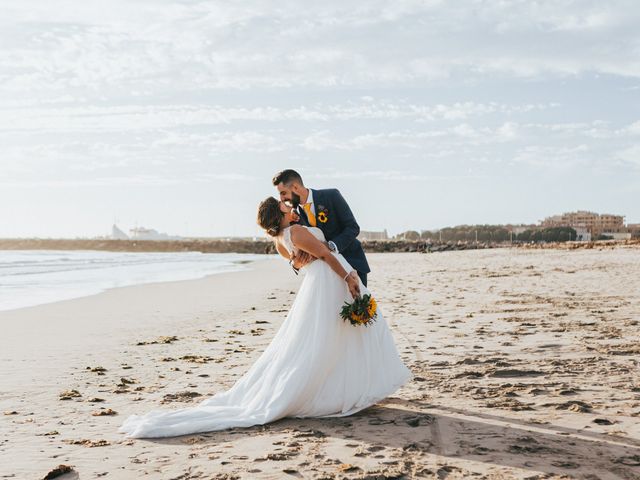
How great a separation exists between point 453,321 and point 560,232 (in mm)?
130560

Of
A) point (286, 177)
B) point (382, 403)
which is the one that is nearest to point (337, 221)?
point (286, 177)

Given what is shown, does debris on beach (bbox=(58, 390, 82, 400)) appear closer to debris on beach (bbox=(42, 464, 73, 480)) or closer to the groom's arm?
debris on beach (bbox=(42, 464, 73, 480))

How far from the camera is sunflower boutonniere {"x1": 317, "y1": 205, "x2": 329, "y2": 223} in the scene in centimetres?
535

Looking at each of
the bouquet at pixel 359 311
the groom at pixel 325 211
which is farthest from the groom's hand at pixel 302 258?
the bouquet at pixel 359 311

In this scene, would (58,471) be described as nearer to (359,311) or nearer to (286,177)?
(359,311)

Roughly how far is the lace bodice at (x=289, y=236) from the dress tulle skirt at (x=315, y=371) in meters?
0.20

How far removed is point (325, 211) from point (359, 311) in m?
0.91

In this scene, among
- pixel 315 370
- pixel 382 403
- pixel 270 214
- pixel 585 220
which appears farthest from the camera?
pixel 585 220

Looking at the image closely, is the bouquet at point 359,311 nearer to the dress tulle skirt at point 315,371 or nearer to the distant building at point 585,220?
the dress tulle skirt at point 315,371

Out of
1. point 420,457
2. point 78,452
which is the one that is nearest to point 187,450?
point 78,452

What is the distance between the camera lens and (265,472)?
12.4ft

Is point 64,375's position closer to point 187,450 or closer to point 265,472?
point 187,450

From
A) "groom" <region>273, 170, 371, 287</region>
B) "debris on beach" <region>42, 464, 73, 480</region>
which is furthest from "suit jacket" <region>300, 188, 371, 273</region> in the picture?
"debris on beach" <region>42, 464, 73, 480</region>

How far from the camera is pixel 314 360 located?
505 centimetres
